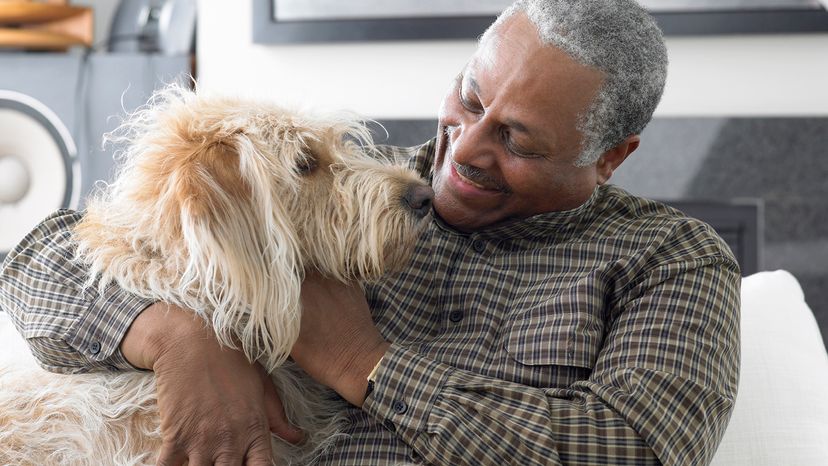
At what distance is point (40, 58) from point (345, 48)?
3.68 feet

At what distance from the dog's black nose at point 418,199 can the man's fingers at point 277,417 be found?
0.34m

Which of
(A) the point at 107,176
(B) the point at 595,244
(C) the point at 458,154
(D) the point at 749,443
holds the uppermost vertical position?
(C) the point at 458,154

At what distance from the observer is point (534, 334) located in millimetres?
1308

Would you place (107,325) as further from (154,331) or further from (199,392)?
(199,392)

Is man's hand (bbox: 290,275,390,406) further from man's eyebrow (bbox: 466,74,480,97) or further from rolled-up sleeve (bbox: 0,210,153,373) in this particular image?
man's eyebrow (bbox: 466,74,480,97)

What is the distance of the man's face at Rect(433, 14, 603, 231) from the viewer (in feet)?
4.50

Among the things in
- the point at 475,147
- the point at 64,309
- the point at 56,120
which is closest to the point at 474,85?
the point at 475,147

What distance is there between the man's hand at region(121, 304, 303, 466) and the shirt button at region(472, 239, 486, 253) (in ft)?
1.40

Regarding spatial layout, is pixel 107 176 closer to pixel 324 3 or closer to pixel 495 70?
pixel 324 3

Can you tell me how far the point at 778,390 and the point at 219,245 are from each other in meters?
0.99

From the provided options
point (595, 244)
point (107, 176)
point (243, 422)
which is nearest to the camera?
point (243, 422)

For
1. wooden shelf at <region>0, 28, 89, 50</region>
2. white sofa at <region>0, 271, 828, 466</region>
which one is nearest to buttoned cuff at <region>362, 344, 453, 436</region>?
white sofa at <region>0, 271, 828, 466</region>

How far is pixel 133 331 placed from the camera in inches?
47.7

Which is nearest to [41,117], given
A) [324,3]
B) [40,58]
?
[40,58]
